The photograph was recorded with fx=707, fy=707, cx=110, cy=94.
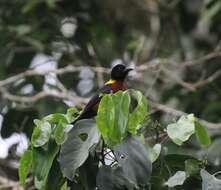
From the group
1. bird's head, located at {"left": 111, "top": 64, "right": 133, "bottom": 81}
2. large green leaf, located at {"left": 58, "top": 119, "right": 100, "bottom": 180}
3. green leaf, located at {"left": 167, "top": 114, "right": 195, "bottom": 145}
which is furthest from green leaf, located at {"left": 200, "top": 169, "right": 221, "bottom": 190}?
bird's head, located at {"left": 111, "top": 64, "right": 133, "bottom": 81}

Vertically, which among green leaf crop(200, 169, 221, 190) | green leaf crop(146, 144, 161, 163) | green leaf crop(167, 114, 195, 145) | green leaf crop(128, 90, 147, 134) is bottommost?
green leaf crop(200, 169, 221, 190)

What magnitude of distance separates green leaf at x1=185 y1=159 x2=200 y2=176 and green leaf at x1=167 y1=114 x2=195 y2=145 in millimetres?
114

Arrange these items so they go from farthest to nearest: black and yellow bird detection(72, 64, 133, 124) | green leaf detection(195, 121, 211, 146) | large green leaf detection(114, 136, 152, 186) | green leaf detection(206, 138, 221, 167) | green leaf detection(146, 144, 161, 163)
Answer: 1. green leaf detection(206, 138, 221, 167)
2. black and yellow bird detection(72, 64, 133, 124)
3. green leaf detection(195, 121, 211, 146)
4. green leaf detection(146, 144, 161, 163)
5. large green leaf detection(114, 136, 152, 186)

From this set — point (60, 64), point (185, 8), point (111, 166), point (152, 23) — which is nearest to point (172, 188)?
point (111, 166)

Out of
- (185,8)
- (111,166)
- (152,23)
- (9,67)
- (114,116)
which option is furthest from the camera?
(152,23)

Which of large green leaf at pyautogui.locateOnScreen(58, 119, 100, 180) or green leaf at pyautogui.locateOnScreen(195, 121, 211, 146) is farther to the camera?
green leaf at pyautogui.locateOnScreen(195, 121, 211, 146)

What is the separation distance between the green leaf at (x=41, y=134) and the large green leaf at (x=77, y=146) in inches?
3.1

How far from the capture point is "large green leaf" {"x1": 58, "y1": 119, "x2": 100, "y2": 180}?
2395 mm

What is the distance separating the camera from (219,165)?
4.33 meters

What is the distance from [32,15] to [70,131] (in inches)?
145

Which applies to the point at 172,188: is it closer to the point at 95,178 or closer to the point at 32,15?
the point at 95,178

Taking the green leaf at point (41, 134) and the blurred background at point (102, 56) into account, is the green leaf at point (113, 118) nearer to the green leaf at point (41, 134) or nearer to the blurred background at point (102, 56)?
the green leaf at point (41, 134)

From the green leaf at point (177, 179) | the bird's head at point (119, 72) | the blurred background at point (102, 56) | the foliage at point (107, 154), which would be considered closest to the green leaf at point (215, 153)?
the blurred background at point (102, 56)

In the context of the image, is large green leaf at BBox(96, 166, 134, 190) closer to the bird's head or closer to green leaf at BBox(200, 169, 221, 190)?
green leaf at BBox(200, 169, 221, 190)
